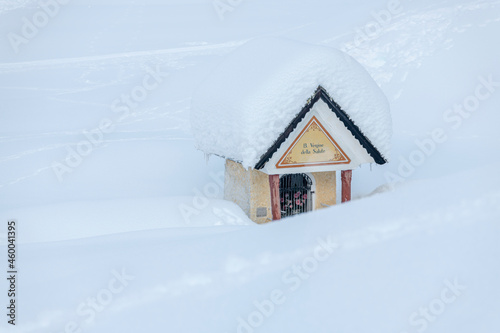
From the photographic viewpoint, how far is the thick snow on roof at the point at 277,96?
440 inches

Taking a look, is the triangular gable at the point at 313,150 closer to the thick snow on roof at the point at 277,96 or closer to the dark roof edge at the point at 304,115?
the dark roof edge at the point at 304,115

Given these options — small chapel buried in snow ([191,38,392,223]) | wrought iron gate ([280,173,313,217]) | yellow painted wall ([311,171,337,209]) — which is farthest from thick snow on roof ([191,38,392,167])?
wrought iron gate ([280,173,313,217])

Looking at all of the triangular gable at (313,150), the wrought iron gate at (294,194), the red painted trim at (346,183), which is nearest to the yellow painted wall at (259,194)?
the wrought iron gate at (294,194)

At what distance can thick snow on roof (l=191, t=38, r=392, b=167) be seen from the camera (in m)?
11.2

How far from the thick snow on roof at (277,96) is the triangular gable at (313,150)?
565 millimetres

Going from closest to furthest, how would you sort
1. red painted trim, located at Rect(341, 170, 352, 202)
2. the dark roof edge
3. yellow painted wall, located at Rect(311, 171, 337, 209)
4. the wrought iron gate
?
the dark roof edge
red painted trim, located at Rect(341, 170, 352, 202)
yellow painted wall, located at Rect(311, 171, 337, 209)
the wrought iron gate

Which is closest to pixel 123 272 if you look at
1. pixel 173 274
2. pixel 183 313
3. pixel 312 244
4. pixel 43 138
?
pixel 173 274

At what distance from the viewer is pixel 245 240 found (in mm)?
7320

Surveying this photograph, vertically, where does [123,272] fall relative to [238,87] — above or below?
below

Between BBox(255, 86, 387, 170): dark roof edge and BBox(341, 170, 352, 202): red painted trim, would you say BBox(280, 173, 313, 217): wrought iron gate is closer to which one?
BBox(341, 170, 352, 202): red painted trim

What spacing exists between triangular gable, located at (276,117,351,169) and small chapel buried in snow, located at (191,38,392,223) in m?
0.02

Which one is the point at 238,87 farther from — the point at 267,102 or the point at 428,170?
the point at 428,170

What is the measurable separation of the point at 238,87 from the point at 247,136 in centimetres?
164

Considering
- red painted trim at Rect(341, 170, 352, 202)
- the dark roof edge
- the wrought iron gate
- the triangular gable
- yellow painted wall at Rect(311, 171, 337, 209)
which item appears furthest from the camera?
the wrought iron gate
